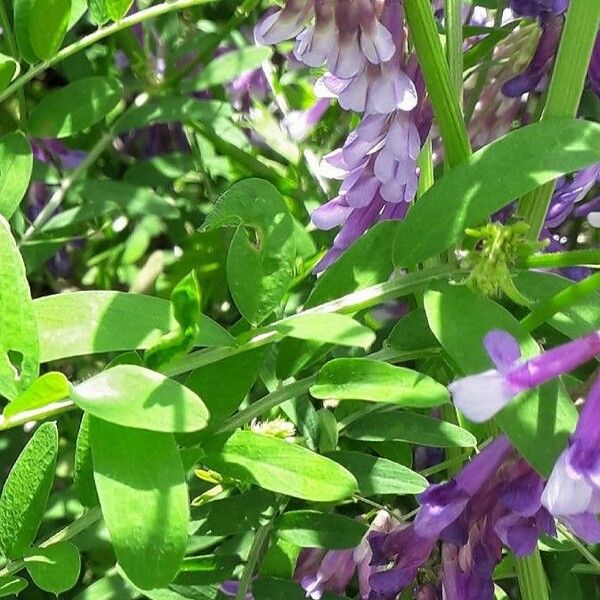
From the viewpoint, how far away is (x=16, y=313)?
515mm

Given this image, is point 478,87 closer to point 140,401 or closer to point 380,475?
point 380,475

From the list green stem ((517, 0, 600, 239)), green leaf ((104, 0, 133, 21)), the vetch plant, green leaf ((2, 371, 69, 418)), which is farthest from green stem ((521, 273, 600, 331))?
green leaf ((104, 0, 133, 21))

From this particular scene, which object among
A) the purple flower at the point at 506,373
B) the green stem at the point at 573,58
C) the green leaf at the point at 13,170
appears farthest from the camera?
the green leaf at the point at 13,170

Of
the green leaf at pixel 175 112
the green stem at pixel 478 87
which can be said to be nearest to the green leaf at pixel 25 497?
the green stem at pixel 478 87

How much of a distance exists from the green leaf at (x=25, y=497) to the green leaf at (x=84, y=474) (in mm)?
15

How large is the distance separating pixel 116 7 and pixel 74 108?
0.75 feet

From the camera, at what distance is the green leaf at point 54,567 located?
0.57 metres

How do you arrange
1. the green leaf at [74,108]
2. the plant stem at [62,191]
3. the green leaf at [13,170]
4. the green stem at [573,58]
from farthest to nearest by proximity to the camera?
the plant stem at [62,191] < the green leaf at [74,108] < the green leaf at [13,170] < the green stem at [573,58]

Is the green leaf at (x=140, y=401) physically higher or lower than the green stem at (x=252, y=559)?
higher

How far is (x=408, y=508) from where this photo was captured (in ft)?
3.05

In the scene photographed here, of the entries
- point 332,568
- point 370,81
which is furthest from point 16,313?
point 332,568

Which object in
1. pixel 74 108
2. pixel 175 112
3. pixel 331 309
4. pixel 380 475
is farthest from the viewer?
pixel 175 112

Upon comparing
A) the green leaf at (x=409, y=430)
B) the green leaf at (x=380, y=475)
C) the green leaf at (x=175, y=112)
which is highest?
the green leaf at (x=175, y=112)

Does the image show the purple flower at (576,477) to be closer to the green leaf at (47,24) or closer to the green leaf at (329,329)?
the green leaf at (329,329)
